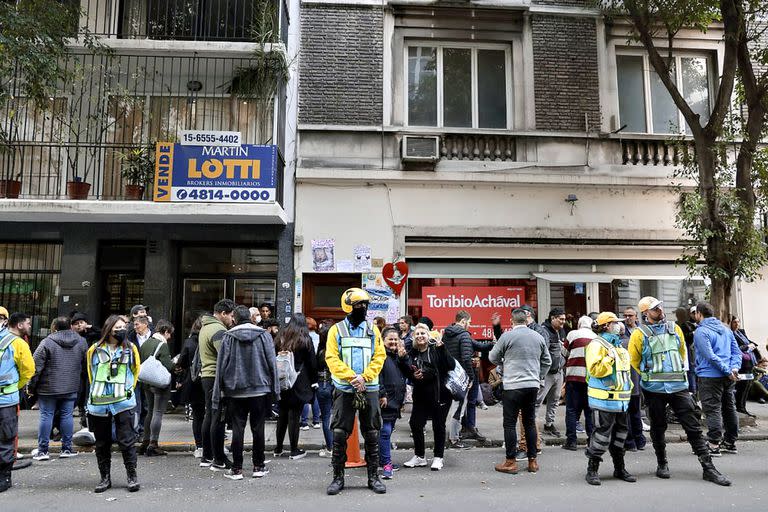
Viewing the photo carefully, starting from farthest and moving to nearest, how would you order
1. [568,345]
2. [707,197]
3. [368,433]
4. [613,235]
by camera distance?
[613,235], [707,197], [568,345], [368,433]

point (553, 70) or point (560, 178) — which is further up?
point (553, 70)

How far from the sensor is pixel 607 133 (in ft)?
41.7

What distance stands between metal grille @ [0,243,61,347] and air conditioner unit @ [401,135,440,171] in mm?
7481

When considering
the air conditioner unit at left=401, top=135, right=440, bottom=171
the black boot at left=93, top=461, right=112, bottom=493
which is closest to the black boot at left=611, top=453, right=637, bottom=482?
the black boot at left=93, top=461, right=112, bottom=493

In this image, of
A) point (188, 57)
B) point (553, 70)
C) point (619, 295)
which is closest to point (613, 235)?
point (619, 295)

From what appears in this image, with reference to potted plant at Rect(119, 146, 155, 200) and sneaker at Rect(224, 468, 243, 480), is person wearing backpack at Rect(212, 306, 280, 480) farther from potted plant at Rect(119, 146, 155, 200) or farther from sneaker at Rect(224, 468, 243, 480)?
potted plant at Rect(119, 146, 155, 200)

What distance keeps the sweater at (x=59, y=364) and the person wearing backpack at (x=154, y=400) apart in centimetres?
85

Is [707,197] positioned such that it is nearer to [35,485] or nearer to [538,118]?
[538,118]

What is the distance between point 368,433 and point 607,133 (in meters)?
9.44

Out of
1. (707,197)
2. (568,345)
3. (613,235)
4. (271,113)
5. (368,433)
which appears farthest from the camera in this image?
(613,235)

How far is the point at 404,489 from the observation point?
6168mm

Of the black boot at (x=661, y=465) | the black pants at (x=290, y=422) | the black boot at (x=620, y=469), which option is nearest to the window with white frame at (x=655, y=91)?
the black boot at (x=661, y=465)

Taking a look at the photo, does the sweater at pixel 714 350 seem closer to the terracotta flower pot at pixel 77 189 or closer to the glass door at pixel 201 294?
the glass door at pixel 201 294

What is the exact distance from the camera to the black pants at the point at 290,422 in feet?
24.3
